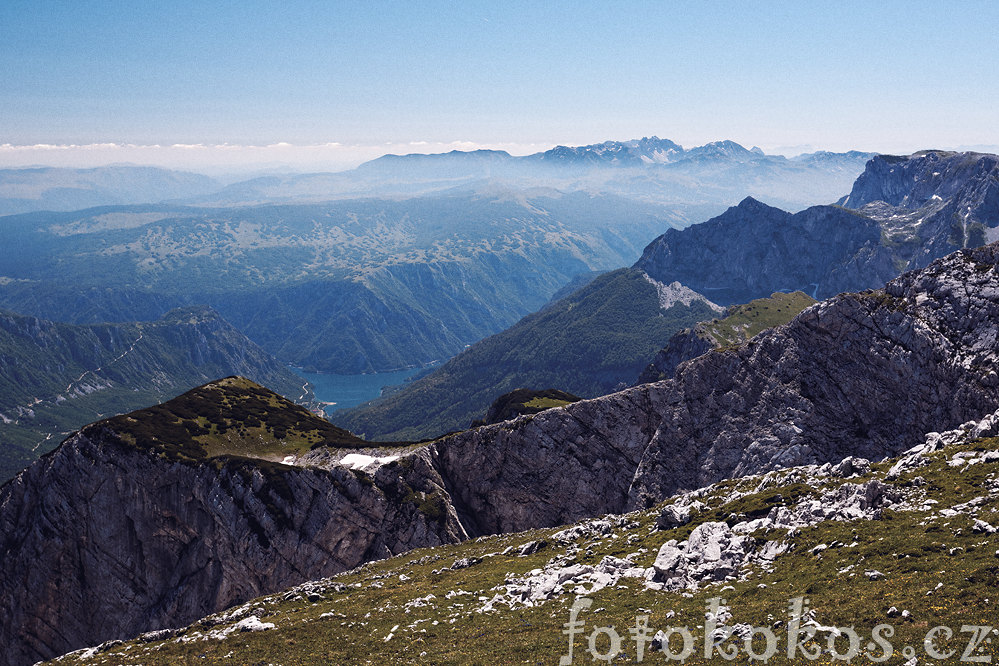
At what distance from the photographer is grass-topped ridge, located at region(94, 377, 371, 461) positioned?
373 ft

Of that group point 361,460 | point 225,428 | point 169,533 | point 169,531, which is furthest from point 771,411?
point 225,428

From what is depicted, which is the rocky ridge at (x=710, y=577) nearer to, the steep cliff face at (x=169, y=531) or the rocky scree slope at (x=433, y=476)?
the rocky scree slope at (x=433, y=476)

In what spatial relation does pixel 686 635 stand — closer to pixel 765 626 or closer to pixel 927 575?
pixel 765 626

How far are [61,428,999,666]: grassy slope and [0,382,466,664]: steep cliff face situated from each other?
31061 millimetres

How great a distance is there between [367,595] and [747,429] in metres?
60.7

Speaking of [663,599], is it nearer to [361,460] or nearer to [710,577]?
[710,577]

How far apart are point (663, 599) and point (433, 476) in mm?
67306

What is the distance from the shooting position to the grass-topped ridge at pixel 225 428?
114 meters

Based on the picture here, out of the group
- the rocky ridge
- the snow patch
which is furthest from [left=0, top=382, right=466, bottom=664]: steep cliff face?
the rocky ridge

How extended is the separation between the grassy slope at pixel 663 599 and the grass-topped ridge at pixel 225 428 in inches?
2153

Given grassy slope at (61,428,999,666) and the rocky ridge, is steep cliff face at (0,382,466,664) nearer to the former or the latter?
the rocky ridge

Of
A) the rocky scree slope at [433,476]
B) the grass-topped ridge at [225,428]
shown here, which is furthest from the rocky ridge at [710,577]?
the grass-topped ridge at [225,428]

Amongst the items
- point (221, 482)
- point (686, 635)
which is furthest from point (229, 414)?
point (686, 635)

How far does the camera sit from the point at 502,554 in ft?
246
